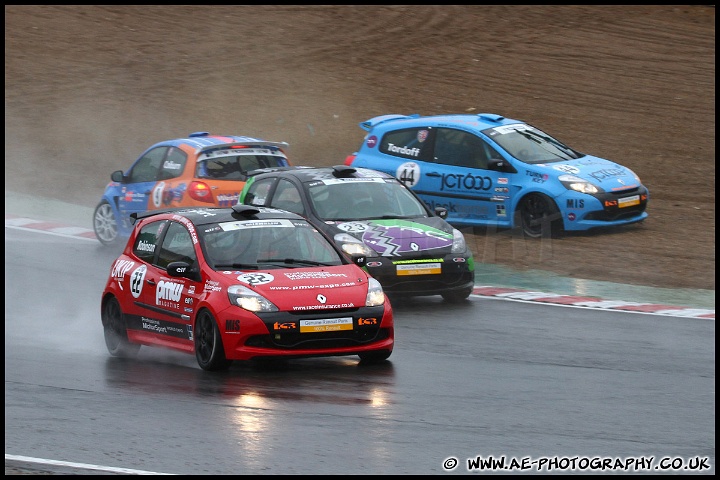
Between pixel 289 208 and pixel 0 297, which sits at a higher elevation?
pixel 289 208

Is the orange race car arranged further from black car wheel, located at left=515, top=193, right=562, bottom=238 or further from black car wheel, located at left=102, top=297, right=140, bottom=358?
black car wheel, located at left=102, top=297, right=140, bottom=358

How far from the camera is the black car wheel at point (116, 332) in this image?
12.5 m

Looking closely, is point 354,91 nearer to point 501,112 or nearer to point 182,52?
point 501,112

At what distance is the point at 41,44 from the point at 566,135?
14419 millimetres

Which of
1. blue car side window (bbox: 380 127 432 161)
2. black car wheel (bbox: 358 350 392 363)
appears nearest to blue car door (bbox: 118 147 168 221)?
blue car side window (bbox: 380 127 432 161)

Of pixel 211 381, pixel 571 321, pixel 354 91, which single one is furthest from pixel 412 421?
pixel 354 91

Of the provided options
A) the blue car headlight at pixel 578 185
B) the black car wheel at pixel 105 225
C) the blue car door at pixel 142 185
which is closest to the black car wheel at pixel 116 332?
the blue car door at pixel 142 185

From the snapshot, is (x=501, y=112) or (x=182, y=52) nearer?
(x=501, y=112)

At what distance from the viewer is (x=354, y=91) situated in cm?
2911

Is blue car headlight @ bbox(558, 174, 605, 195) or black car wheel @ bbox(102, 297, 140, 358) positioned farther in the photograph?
blue car headlight @ bbox(558, 174, 605, 195)

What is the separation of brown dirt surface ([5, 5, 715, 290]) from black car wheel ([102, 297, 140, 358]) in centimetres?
658

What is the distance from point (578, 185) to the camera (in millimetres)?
17984

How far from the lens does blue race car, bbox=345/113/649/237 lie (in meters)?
18.0

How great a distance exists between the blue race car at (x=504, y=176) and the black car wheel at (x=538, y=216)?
13 mm
